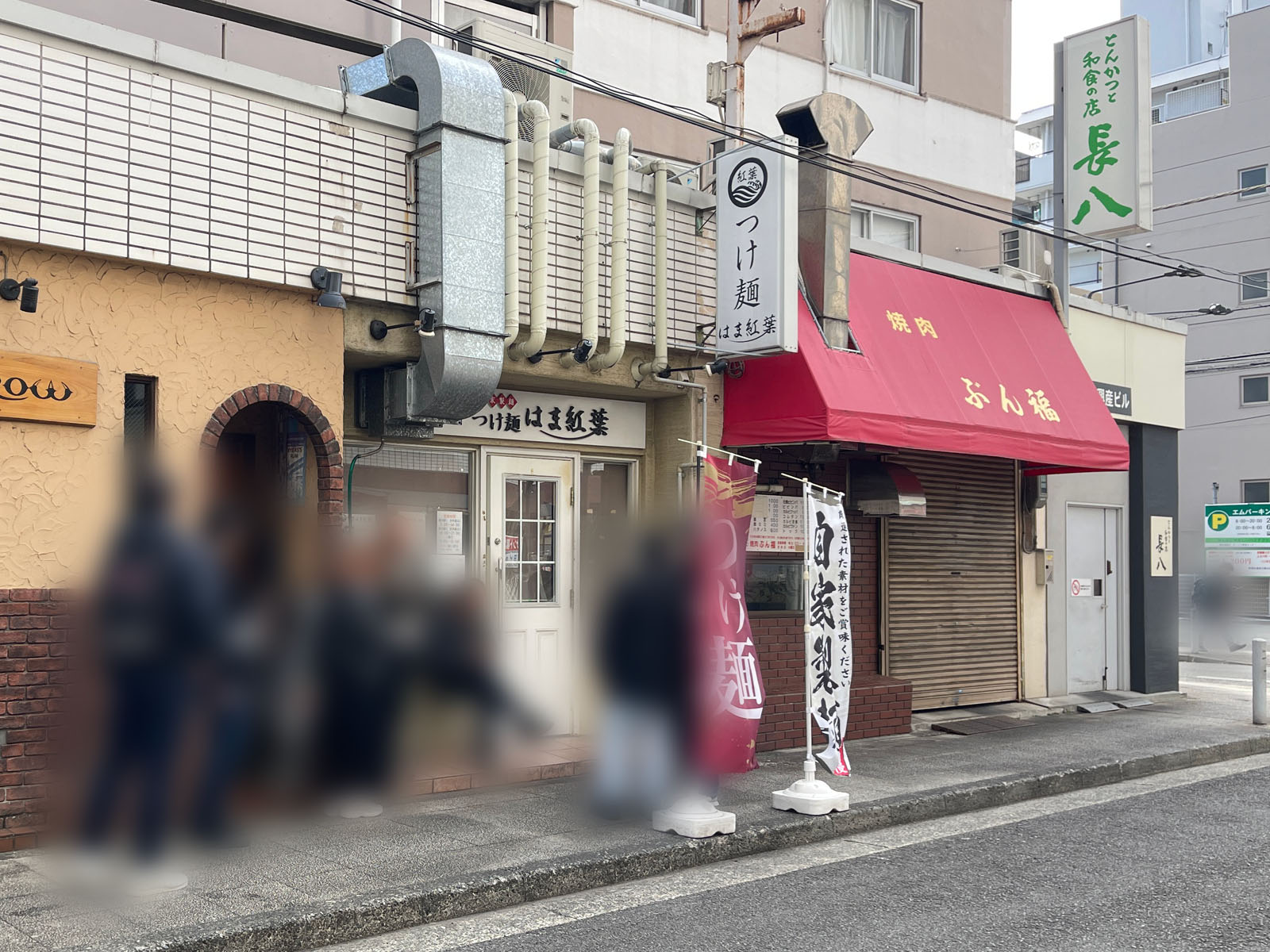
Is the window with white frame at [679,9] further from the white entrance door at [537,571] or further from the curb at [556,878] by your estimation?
the curb at [556,878]

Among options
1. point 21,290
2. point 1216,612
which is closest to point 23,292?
point 21,290

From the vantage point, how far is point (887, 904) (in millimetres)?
6422

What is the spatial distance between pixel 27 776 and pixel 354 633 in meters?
1.94

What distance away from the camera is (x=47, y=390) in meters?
6.89

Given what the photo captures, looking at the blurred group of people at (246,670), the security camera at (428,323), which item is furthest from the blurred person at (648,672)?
the security camera at (428,323)

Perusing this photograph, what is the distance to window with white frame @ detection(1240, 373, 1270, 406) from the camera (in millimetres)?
32250

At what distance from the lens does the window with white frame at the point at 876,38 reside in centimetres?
1490

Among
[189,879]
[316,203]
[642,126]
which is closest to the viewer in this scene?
[189,879]

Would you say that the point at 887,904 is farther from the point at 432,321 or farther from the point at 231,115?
the point at 231,115

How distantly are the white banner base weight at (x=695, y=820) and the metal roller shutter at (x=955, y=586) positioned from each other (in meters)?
5.20

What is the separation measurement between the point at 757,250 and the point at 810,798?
421cm

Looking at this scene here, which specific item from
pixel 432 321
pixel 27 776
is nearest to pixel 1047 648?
pixel 432 321

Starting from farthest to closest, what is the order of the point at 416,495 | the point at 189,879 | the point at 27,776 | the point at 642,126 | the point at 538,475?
the point at 642,126, the point at 538,475, the point at 416,495, the point at 27,776, the point at 189,879

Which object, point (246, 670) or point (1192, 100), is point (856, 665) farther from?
point (1192, 100)
